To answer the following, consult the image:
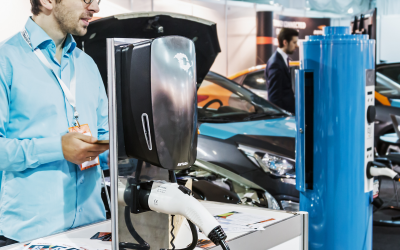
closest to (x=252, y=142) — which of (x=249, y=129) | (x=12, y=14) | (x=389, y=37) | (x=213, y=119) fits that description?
(x=249, y=129)

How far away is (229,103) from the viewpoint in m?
4.19

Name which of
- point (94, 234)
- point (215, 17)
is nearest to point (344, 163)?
point (94, 234)

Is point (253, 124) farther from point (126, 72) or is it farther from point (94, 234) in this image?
point (126, 72)

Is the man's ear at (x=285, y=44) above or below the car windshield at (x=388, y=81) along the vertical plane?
above

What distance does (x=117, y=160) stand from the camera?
100 cm

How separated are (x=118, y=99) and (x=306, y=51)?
1401mm

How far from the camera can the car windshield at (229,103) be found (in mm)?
4020

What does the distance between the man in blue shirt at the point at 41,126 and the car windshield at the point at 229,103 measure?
8.13 feet

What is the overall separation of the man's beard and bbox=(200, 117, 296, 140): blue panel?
6.86 feet

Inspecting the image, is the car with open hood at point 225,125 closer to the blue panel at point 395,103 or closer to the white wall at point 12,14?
the white wall at point 12,14

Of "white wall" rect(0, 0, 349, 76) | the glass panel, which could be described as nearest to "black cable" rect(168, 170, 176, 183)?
"white wall" rect(0, 0, 349, 76)

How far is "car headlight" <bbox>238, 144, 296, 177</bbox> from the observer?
3.17 m

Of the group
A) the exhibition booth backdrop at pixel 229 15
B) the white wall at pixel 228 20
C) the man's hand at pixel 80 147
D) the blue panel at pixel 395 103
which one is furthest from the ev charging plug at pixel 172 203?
the blue panel at pixel 395 103

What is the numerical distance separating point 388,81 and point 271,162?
412 centimetres
